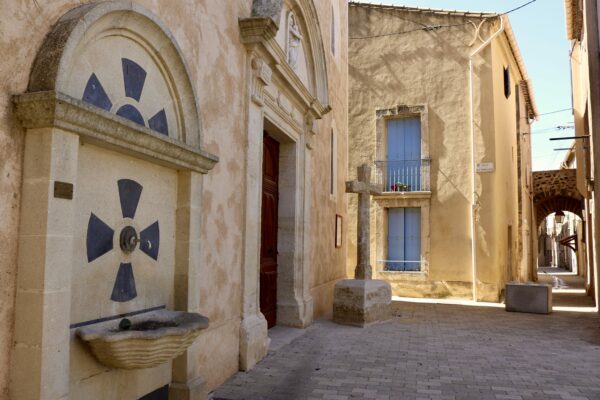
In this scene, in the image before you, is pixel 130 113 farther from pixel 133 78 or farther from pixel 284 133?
pixel 284 133

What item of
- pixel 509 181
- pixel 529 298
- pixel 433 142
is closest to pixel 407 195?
pixel 433 142

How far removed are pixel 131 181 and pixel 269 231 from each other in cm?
379

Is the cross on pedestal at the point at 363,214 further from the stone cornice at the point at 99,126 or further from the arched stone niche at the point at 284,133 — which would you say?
the stone cornice at the point at 99,126

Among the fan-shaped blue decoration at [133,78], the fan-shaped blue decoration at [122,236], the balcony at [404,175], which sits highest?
the balcony at [404,175]

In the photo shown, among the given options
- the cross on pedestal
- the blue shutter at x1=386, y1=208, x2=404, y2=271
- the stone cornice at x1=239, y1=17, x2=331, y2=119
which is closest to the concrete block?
the cross on pedestal

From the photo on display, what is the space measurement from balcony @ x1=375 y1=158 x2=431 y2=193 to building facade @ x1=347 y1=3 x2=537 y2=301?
26 millimetres

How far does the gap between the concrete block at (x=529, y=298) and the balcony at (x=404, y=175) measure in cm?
380

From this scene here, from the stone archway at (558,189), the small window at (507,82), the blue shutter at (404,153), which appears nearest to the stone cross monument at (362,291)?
the blue shutter at (404,153)

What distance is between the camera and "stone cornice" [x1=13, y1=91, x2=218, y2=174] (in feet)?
7.11

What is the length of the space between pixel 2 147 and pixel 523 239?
61.6ft

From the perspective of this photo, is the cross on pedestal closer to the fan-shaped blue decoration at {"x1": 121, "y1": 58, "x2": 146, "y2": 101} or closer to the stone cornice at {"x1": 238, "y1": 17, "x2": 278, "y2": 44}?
the stone cornice at {"x1": 238, "y1": 17, "x2": 278, "y2": 44}

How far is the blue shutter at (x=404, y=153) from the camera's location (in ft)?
43.1

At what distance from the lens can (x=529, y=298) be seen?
9.55 meters

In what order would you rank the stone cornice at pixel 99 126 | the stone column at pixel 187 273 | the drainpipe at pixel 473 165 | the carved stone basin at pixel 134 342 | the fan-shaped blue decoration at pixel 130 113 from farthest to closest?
1. the drainpipe at pixel 473 165
2. the stone column at pixel 187 273
3. the fan-shaped blue decoration at pixel 130 113
4. the carved stone basin at pixel 134 342
5. the stone cornice at pixel 99 126
